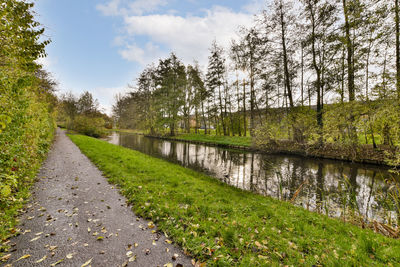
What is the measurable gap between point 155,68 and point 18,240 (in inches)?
1363

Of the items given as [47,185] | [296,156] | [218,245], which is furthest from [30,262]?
[296,156]

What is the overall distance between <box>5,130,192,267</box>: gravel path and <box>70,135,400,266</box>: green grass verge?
1.24ft

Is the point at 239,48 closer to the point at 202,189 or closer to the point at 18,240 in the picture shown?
the point at 202,189

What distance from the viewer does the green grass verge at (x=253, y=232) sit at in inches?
111

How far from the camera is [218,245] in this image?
10.2 ft

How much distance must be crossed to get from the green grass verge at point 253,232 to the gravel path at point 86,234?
0.38 metres

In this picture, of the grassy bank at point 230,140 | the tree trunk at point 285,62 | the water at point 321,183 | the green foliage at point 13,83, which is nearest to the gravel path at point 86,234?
the green foliage at point 13,83

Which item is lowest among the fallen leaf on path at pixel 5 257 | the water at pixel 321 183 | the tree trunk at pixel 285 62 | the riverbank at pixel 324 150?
the water at pixel 321 183

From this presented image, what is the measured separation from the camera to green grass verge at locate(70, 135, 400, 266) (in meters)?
2.82

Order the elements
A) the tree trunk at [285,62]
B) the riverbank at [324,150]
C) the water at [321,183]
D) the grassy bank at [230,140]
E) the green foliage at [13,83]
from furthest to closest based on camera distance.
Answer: the grassy bank at [230,140]
the tree trunk at [285,62]
the riverbank at [324,150]
the water at [321,183]
the green foliage at [13,83]

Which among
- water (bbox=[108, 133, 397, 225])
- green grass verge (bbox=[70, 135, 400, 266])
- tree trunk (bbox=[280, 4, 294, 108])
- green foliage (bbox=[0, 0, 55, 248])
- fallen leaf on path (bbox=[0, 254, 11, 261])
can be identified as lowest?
water (bbox=[108, 133, 397, 225])

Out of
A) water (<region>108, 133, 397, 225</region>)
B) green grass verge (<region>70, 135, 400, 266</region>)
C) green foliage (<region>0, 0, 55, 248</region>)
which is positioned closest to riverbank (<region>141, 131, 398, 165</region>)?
water (<region>108, 133, 397, 225</region>)

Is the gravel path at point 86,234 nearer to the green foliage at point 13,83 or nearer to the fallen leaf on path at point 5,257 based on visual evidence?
the fallen leaf on path at point 5,257

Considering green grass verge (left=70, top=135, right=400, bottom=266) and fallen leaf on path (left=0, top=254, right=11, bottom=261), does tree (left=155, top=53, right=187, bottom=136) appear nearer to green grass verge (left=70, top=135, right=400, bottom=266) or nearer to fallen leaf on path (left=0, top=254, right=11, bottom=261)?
green grass verge (left=70, top=135, right=400, bottom=266)
